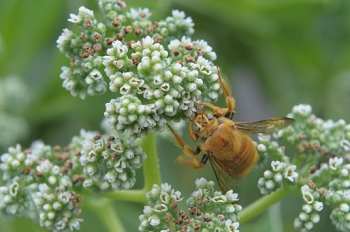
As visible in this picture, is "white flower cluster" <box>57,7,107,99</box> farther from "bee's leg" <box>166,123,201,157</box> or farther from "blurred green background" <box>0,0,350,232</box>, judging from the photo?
"blurred green background" <box>0,0,350,232</box>

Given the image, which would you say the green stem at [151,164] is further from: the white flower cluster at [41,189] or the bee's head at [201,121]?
the white flower cluster at [41,189]

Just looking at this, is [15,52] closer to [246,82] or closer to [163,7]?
[163,7]

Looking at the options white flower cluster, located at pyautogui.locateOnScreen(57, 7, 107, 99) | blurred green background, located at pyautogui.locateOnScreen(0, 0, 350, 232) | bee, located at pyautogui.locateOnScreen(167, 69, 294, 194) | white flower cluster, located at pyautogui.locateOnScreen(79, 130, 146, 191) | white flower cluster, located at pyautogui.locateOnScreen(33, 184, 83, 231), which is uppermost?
blurred green background, located at pyautogui.locateOnScreen(0, 0, 350, 232)

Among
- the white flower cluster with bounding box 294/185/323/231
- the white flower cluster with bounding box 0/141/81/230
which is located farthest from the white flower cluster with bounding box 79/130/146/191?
the white flower cluster with bounding box 294/185/323/231

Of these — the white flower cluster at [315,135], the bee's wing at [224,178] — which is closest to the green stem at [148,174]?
the bee's wing at [224,178]

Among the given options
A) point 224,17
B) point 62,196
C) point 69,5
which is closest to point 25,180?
point 62,196

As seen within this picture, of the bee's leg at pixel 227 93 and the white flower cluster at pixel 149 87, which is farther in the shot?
the bee's leg at pixel 227 93
